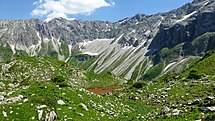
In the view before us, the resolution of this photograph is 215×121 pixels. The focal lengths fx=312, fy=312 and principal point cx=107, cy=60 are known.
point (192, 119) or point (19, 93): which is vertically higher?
point (19, 93)

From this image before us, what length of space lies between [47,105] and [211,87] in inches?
1061

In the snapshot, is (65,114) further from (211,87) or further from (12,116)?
(211,87)

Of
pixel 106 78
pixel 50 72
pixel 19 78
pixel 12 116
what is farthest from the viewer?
pixel 106 78

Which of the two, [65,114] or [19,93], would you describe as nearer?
[65,114]

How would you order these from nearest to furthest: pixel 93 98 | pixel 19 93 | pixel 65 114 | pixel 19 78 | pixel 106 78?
pixel 65 114 → pixel 19 93 → pixel 93 98 → pixel 19 78 → pixel 106 78

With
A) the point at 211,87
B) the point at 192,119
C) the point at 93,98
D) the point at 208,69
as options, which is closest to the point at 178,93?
the point at 211,87

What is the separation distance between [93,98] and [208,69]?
50.5 metres

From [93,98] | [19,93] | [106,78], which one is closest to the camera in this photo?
[19,93]

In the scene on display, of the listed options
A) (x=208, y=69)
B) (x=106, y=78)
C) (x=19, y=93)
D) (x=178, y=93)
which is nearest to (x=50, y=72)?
(x=106, y=78)

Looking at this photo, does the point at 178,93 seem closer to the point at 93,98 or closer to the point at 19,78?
the point at 93,98

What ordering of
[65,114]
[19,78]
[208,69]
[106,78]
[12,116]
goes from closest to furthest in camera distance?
[12,116], [65,114], [208,69], [19,78], [106,78]

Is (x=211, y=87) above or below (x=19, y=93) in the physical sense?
below

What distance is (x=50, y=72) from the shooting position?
306 feet

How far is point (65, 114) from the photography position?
2906 centimetres
